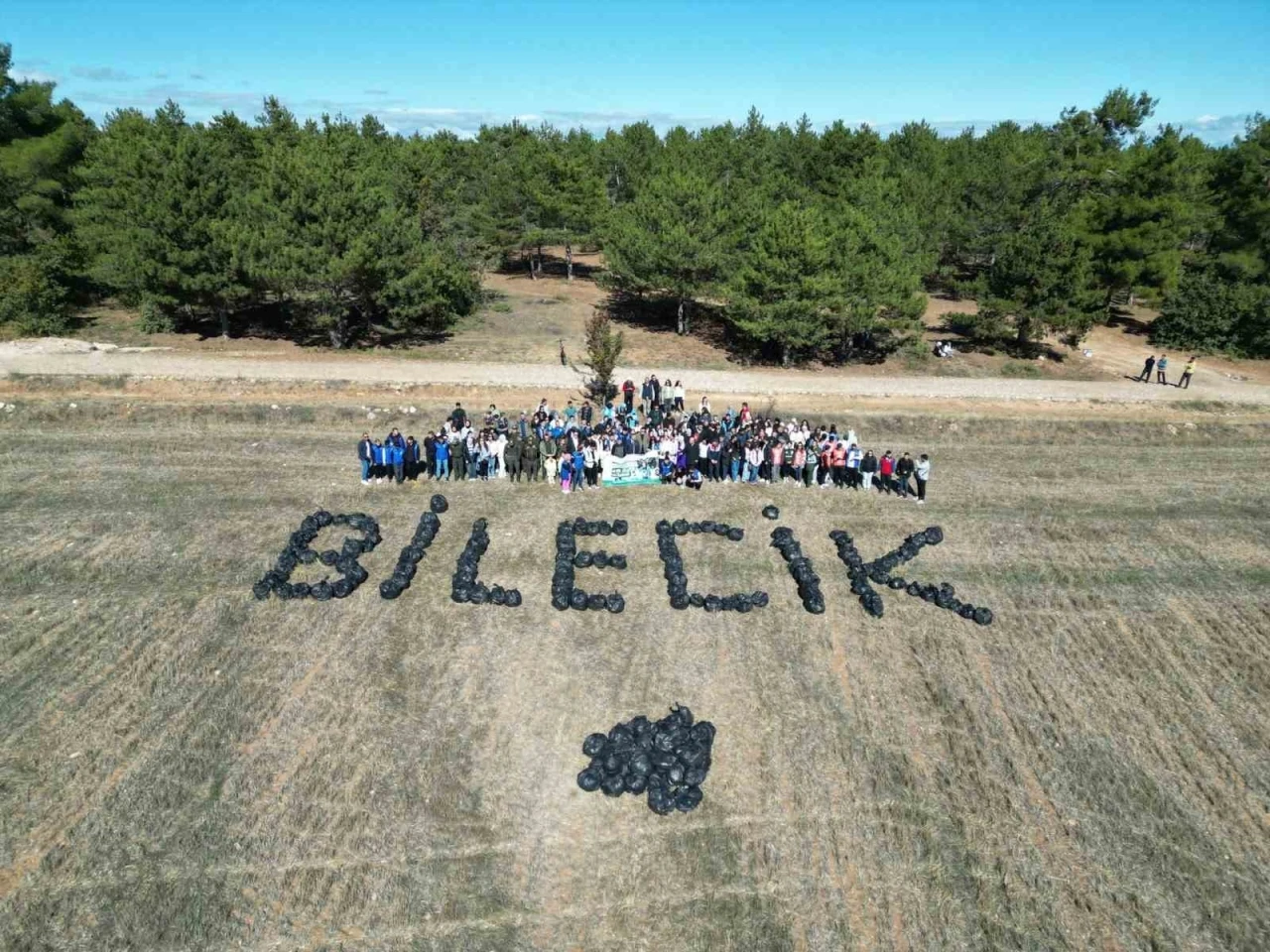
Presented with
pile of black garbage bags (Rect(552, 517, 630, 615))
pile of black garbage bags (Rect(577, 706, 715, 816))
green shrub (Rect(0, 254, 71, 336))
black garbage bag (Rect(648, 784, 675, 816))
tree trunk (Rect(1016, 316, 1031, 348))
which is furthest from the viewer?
tree trunk (Rect(1016, 316, 1031, 348))

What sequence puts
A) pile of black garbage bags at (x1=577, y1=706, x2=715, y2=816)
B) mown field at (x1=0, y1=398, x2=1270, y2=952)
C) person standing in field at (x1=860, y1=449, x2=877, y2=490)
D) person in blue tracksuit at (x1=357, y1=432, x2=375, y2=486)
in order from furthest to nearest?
person standing in field at (x1=860, y1=449, x2=877, y2=490)
person in blue tracksuit at (x1=357, y1=432, x2=375, y2=486)
pile of black garbage bags at (x1=577, y1=706, x2=715, y2=816)
mown field at (x1=0, y1=398, x2=1270, y2=952)

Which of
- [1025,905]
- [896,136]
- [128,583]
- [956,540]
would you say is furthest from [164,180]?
[896,136]

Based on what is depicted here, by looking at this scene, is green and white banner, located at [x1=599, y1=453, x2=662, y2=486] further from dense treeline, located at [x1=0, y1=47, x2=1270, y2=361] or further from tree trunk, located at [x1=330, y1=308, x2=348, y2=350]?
tree trunk, located at [x1=330, y1=308, x2=348, y2=350]

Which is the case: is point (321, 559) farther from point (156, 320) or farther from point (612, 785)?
point (156, 320)

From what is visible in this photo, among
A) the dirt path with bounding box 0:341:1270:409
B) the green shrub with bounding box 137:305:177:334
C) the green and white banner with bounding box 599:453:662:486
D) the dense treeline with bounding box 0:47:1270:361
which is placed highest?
the dense treeline with bounding box 0:47:1270:361

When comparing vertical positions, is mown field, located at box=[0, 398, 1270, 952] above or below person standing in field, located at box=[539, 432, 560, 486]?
below

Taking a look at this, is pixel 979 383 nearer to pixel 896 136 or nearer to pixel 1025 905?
pixel 1025 905

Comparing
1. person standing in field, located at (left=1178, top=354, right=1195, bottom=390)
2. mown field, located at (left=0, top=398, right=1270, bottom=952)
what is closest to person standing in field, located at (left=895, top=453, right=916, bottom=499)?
mown field, located at (left=0, top=398, right=1270, bottom=952)
